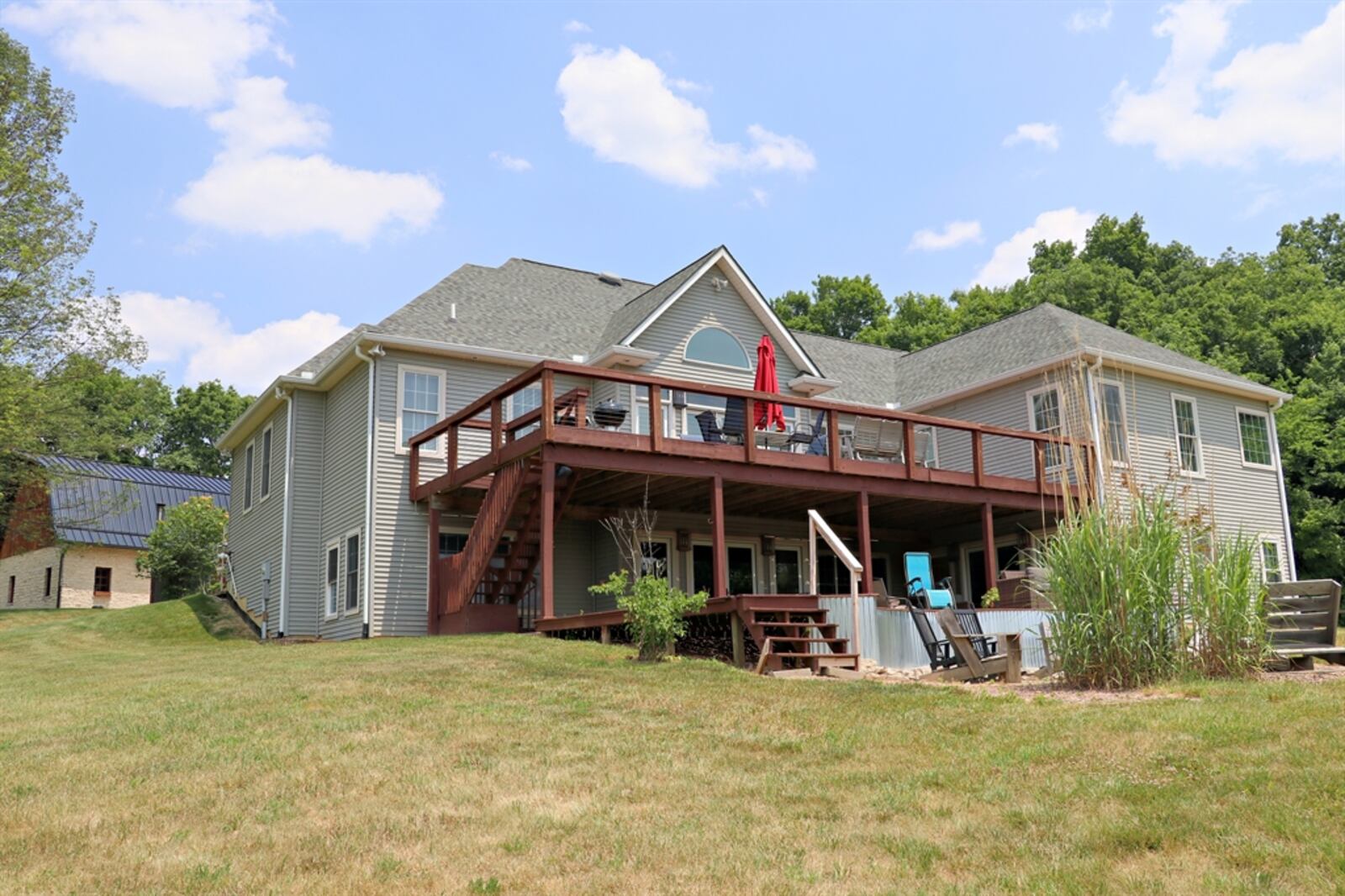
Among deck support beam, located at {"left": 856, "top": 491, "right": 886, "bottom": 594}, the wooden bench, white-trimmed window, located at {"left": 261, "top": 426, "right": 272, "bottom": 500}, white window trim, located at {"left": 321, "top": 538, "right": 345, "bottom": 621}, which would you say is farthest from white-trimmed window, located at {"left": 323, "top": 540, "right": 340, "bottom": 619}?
the wooden bench

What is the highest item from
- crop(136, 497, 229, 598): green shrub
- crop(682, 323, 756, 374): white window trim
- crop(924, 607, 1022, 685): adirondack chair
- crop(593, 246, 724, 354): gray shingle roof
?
crop(593, 246, 724, 354): gray shingle roof

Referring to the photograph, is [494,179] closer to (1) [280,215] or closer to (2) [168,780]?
(1) [280,215]

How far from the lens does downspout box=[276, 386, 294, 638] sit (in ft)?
66.8

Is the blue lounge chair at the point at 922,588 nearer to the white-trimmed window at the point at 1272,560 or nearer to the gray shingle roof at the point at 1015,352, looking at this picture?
the gray shingle roof at the point at 1015,352

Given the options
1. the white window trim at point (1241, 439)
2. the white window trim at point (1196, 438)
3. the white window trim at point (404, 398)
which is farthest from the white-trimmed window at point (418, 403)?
the white window trim at point (1241, 439)

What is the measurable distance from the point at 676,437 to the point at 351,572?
19.1ft

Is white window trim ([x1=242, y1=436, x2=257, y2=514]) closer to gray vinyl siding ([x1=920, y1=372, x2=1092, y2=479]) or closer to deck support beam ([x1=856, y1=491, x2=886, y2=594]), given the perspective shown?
deck support beam ([x1=856, y1=491, x2=886, y2=594])

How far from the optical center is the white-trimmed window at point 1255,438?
24719 millimetres

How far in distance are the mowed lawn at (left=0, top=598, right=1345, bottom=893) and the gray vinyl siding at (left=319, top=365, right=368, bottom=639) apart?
8.95 m

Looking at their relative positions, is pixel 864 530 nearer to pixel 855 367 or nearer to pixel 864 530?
pixel 864 530

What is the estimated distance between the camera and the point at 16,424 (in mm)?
23719

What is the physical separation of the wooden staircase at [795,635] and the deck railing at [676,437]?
320 centimetres

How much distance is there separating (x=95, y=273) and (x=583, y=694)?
21296mm

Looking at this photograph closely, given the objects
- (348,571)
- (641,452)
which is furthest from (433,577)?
(641,452)
